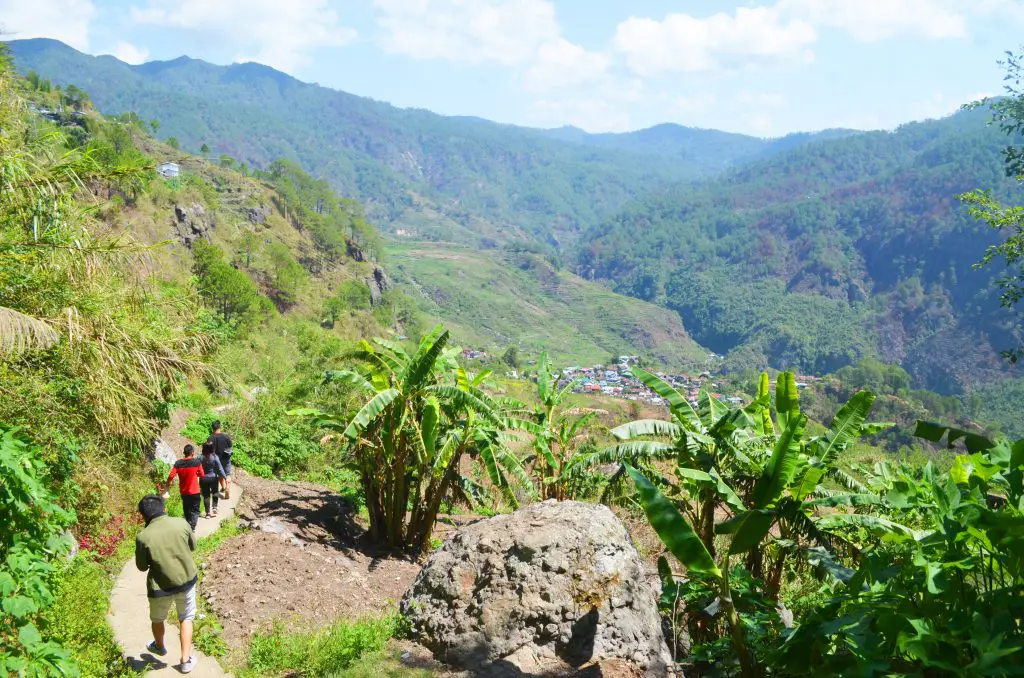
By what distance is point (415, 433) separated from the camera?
27.8ft

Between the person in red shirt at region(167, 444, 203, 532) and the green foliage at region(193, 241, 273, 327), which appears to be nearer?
the person in red shirt at region(167, 444, 203, 532)

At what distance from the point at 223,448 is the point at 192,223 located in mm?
49378

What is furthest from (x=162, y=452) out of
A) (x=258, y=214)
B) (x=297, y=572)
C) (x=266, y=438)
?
(x=258, y=214)

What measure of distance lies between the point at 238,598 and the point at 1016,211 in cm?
1246

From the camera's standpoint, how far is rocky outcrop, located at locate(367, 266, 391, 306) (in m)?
79.2

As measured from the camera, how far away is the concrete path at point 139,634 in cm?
529

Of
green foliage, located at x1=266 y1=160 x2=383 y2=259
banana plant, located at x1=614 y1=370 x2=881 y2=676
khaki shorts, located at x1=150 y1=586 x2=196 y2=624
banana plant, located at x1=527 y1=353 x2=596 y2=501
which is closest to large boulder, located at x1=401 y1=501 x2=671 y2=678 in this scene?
banana plant, located at x1=614 y1=370 x2=881 y2=676

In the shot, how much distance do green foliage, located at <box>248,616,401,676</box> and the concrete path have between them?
13.9 inches

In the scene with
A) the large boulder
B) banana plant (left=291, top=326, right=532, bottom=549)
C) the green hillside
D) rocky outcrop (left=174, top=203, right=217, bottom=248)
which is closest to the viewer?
the large boulder

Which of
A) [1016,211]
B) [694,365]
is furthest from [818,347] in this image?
[1016,211]

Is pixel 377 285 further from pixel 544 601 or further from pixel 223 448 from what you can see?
pixel 544 601

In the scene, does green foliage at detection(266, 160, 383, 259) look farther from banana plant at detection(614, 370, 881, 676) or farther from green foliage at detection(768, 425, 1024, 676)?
green foliage at detection(768, 425, 1024, 676)

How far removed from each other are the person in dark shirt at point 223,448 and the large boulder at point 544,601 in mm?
4486

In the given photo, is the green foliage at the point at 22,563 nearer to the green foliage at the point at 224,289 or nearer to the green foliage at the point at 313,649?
the green foliage at the point at 313,649
